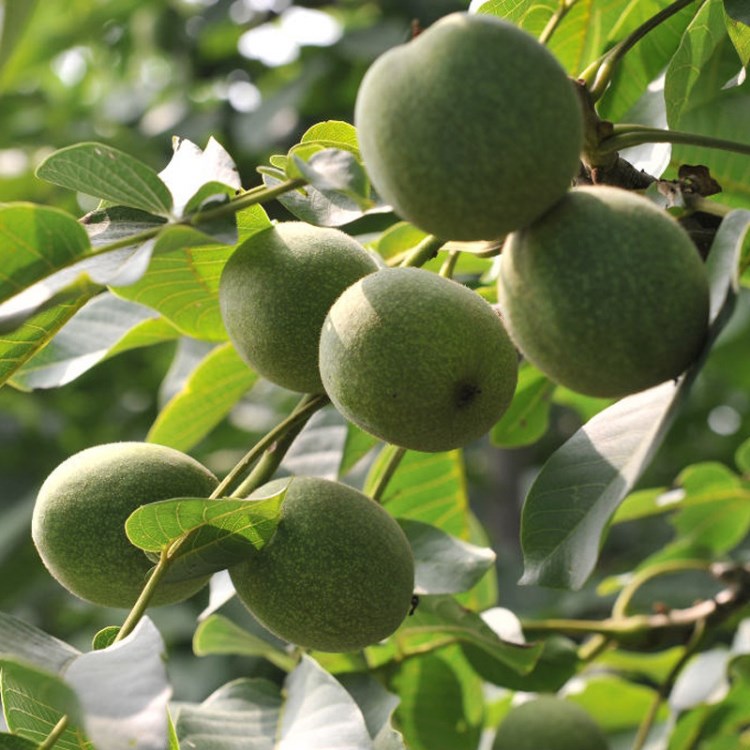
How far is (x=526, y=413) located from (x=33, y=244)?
0.92 meters

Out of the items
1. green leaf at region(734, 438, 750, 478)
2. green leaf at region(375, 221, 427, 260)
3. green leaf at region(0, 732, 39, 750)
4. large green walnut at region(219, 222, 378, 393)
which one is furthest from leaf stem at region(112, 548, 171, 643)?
green leaf at region(734, 438, 750, 478)

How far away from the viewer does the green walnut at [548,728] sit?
1580 millimetres

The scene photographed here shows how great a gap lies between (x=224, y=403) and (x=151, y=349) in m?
2.11

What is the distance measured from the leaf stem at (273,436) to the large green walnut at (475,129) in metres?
0.35

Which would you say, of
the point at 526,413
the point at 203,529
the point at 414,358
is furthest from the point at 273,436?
the point at 526,413

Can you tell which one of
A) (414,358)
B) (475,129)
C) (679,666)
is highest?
(475,129)

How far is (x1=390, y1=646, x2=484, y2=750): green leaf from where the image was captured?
1676mm

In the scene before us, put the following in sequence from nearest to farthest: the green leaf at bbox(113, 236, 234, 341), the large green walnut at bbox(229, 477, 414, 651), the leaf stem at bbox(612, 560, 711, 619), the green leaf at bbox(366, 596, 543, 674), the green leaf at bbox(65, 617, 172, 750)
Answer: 1. the green leaf at bbox(65, 617, 172, 750)
2. the large green walnut at bbox(229, 477, 414, 651)
3. the green leaf at bbox(113, 236, 234, 341)
4. the green leaf at bbox(366, 596, 543, 674)
5. the leaf stem at bbox(612, 560, 711, 619)

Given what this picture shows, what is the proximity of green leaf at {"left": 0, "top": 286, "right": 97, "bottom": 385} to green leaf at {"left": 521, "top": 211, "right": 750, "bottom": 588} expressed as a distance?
0.52m

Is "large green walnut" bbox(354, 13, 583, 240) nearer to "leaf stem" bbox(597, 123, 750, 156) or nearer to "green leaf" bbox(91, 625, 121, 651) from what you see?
"leaf stem" bbox(597, 123, 750, 156)

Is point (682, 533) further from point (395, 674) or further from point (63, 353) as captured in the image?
point (63, 353)

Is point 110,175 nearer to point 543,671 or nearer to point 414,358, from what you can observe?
point 414,358

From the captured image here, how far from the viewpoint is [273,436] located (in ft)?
3.96

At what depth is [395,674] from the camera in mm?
1669
